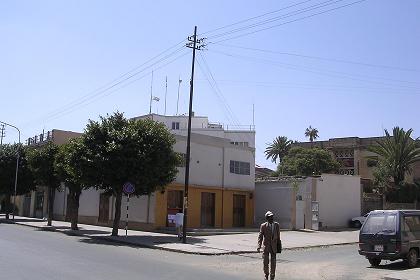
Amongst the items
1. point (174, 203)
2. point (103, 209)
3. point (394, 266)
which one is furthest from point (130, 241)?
Result: point (103, 209)

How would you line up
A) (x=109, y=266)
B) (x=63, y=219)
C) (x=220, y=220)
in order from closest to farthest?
(x=109, y=266) → (x=220, y=220) → (x=63, y=219)

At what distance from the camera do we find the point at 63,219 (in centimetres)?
4656

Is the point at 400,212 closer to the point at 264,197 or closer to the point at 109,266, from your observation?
the point at 109,266

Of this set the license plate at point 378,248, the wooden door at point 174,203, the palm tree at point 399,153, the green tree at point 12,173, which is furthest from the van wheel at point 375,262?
the green tree at point 12,173

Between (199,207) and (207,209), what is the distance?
3.73 feet

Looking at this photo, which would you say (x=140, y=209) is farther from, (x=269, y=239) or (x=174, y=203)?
(x=269, y=239)

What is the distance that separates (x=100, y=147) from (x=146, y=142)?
2.55 metres

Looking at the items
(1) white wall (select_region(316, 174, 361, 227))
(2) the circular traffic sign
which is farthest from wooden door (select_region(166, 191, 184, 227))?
(1) white wall (select_region(316, 174, 361, 227))

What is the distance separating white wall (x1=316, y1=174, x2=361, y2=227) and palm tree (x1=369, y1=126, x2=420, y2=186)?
1042cm

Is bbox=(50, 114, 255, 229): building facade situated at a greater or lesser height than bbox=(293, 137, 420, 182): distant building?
lesser

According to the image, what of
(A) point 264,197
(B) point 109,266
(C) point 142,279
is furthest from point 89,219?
(C) point 142,279

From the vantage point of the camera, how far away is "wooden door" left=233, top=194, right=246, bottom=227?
39844 millimetres

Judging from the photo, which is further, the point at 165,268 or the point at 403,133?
the point at 403,133

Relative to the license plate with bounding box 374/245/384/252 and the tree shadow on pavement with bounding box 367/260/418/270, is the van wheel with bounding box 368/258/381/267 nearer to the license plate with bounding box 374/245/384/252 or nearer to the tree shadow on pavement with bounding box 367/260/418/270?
the tree shadow on pavement with bounding box 367/260/418/270
